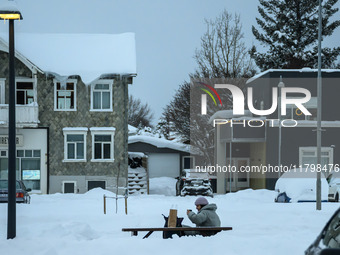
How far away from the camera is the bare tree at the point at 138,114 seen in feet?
326

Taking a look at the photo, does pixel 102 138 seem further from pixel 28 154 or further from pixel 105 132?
pixel 28 154

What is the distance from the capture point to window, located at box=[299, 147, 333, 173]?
3447cm

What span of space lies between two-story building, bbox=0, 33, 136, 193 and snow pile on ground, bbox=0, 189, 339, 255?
2553mm

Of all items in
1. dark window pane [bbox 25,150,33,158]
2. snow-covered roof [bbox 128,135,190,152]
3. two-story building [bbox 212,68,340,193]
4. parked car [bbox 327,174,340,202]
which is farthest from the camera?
snow-covered roof [bbox 128,135,190,152]

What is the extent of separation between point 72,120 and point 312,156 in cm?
1381

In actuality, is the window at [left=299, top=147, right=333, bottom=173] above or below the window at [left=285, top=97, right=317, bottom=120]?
below

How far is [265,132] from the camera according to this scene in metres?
35.0

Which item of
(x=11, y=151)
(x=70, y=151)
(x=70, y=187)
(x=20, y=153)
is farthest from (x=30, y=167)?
(x=11, y=151)

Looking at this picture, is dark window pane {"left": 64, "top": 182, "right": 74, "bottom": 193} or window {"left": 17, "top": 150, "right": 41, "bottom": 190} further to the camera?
dark window pane {"left": 64, "top": 182, "right": 74, "bottom": 193}

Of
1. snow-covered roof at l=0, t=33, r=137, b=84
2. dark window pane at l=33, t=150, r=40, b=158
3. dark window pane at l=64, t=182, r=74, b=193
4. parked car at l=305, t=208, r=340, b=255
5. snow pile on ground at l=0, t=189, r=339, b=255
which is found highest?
snow-covered roof at l=0, t=33, r=137, b=84

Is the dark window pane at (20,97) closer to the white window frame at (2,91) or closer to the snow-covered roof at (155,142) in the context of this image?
the white window frame at (2,91)

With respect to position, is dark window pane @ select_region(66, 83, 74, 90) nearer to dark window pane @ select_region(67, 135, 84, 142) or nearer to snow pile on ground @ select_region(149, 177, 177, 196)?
dark window pane @ select_region(67, 135, 84, 142)

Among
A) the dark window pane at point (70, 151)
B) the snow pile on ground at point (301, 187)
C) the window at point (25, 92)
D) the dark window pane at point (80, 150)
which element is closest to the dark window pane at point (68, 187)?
the dark window pane at point (70, 151)

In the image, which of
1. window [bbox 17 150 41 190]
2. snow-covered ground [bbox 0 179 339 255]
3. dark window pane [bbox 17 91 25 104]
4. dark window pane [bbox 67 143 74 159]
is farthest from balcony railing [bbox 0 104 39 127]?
snow-covered ground [bbox 0 179 339 255]
